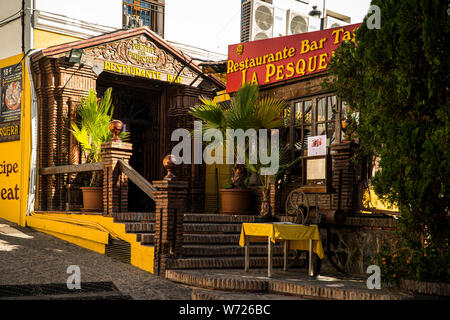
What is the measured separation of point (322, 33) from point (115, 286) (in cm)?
724

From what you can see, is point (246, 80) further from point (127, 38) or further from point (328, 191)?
point (328, 191)

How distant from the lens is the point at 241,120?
1120 cm

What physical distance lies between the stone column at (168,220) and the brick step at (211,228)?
1.26 m

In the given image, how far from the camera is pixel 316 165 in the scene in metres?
8.47

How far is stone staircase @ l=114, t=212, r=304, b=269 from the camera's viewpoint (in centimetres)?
826

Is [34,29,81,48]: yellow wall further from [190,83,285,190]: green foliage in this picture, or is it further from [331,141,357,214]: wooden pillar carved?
[331,141,357,214]: wooden pillar carved

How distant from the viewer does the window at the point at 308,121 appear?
11.4 meters

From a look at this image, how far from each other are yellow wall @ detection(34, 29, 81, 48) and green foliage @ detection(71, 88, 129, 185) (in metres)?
1.69

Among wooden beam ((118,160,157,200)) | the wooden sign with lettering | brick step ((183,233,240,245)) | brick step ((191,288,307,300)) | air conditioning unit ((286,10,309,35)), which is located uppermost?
air conditioning unit ((286,10,309,35))

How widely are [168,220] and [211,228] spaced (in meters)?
1.76

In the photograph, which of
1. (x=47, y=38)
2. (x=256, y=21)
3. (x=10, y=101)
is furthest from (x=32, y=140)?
(x=256, y=21)

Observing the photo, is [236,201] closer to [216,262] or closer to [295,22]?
[216,262]

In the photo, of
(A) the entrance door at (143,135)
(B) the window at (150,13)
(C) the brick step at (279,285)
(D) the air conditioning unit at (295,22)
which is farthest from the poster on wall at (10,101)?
(D) the air conditioning unit at (295,22)

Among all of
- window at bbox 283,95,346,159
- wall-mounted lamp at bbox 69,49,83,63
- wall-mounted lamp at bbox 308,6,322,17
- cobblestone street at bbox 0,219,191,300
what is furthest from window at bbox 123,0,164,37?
cobblestone street at bbox 0,219,191,300
